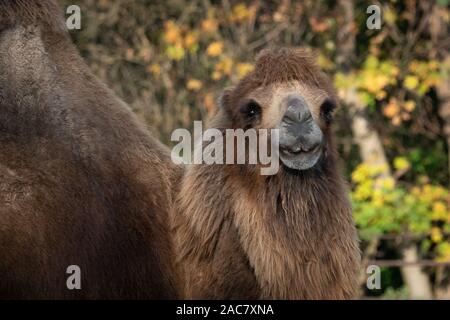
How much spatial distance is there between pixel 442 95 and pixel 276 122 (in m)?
7.53

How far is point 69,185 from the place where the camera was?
3.25 m

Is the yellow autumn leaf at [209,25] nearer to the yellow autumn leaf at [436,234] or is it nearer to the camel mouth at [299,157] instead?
the yellow autumn leaf at [436,234]

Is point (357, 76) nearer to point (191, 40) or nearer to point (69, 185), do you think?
point (191, 40)

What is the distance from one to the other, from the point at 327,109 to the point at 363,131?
6.98 meters

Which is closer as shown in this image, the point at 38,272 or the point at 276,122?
the point at 276,122

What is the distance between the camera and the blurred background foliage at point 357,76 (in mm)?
9477

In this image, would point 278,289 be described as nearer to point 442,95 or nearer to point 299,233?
point 299,233

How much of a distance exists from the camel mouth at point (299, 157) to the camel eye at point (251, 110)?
20 centimetres

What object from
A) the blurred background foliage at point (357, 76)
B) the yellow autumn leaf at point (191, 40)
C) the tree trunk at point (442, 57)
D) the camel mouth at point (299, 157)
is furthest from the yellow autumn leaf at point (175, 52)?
the camel mouth at point (299, 157)

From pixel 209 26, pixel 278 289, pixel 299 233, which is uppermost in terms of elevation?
pixel 209 26

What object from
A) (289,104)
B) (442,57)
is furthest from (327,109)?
(442,57)

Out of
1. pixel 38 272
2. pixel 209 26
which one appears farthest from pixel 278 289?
pixel 209 26

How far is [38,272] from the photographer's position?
3.18 meters

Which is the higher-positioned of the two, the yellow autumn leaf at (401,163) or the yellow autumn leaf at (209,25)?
the yellow autumn leaf at (209,25)
